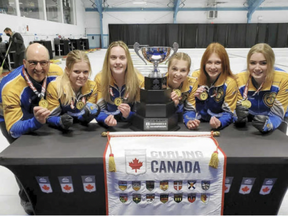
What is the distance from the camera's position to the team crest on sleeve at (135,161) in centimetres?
133

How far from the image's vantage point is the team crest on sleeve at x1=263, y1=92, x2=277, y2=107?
5.84ft

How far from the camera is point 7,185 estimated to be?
7.30ft

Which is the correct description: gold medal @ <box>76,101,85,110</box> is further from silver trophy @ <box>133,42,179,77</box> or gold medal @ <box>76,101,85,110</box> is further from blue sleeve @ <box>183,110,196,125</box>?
blue sleeve @ <box>183,110,196,125</box>

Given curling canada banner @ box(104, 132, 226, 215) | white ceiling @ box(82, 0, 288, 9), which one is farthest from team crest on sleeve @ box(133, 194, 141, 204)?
white ceiling @ box(82, 0, 288, 9)

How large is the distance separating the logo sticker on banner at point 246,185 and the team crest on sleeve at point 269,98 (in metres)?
0.67

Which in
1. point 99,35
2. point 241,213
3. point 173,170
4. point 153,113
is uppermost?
point 99,35

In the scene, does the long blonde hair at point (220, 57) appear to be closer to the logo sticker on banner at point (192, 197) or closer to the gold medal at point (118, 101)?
the gold medal at point (118, 101)

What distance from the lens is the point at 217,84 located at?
1875mm

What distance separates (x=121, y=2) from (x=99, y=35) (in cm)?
345

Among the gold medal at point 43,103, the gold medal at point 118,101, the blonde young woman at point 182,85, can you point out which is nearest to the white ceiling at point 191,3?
the blonde young woman at point 182,85

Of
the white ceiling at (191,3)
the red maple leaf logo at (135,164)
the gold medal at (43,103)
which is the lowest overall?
the red maple leaf logo at (135,164)

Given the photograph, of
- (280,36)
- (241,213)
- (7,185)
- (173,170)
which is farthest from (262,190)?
(280,36)

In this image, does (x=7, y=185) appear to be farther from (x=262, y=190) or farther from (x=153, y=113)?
(x=262, y=190)

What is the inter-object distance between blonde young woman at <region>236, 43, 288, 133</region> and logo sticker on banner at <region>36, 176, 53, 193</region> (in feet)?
4.23
